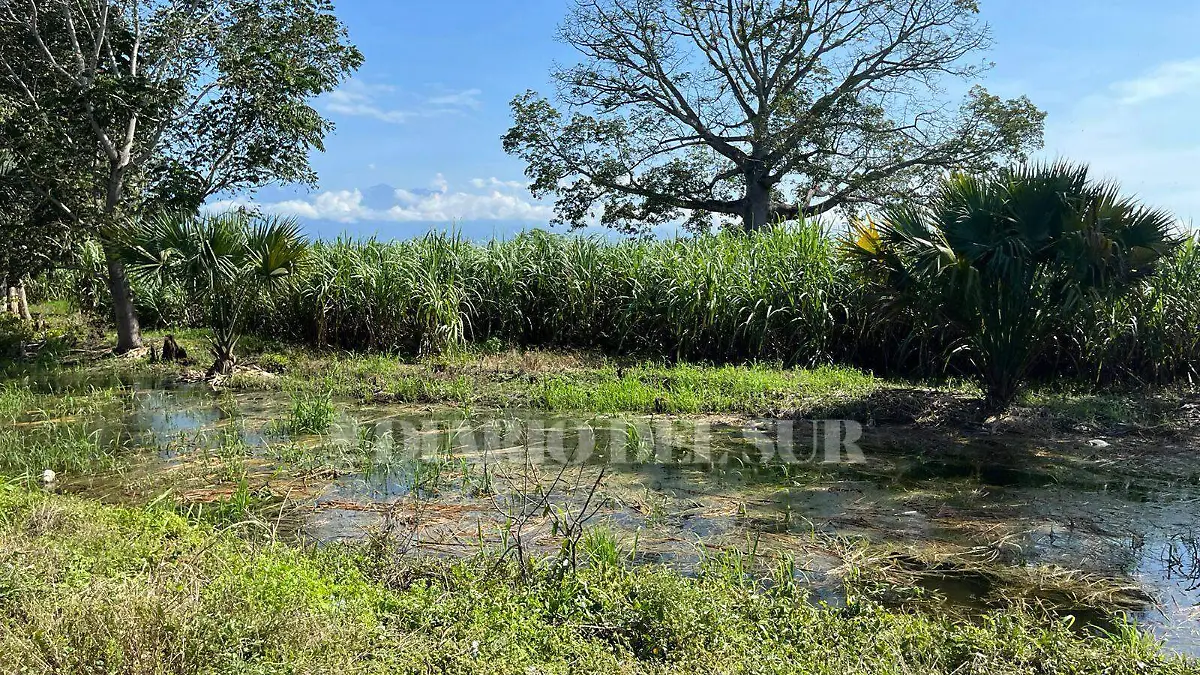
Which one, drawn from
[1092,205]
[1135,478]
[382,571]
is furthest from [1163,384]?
[382,571]

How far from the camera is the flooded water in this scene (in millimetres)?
4379

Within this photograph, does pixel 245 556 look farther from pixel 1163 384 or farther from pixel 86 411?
pixel 1163 384

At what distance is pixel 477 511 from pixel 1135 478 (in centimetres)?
485

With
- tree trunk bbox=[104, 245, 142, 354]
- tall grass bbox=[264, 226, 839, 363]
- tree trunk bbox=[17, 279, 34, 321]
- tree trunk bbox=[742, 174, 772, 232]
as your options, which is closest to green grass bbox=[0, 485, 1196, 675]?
tall grass bbox=[264, 226, 839, 363]

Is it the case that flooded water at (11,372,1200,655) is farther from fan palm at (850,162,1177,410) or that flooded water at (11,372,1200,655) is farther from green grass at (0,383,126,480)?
fan palm at (850,162,1177,410)

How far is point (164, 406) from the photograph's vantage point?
9.24 metres

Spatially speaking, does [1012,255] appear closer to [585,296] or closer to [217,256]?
[585,296]

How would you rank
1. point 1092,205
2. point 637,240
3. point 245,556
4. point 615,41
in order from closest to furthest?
point 245,556 → point 1092,205 → point 637,240 → point 615,41

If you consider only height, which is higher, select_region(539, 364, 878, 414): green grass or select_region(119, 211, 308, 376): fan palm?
select_region(119, 211, 308, 376): fan palm

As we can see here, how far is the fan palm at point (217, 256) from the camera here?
34.5 ft

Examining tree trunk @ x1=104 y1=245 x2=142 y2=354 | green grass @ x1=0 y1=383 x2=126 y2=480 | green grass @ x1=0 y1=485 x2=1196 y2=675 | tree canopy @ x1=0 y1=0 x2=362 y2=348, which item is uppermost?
tree canopy @ x1=0 y1=0 x2=362 y2=348

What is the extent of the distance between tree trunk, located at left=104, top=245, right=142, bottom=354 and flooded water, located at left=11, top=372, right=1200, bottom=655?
507cm

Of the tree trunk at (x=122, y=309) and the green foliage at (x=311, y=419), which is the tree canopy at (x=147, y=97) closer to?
the tree trunk at (x=122, y=309)

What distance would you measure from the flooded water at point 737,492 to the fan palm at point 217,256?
2.56m
